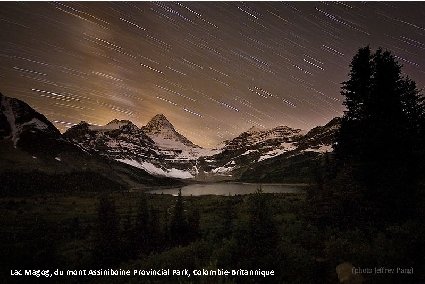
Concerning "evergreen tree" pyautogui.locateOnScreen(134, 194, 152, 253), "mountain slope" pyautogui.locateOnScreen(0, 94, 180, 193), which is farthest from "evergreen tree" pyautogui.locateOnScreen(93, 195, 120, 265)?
"mountain slope" pyautogui.locateOnScreen(0, 94, 180, 193)

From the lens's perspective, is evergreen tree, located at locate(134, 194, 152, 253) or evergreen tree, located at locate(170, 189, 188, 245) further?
evergreen tree, located at locate(134, 194, 152, 253)

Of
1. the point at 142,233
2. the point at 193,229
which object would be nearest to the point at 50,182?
the point at 142,233

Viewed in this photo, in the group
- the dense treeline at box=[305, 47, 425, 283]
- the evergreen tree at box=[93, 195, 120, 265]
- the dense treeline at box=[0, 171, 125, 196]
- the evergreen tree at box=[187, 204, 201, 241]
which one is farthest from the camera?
the dense treeline at box=[0, 171, 125, 196]

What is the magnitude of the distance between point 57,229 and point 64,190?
340 ft

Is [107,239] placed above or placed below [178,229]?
below

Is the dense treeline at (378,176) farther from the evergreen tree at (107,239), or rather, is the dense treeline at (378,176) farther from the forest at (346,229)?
the evergreen tree at (107,239)

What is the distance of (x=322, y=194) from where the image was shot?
733 inches

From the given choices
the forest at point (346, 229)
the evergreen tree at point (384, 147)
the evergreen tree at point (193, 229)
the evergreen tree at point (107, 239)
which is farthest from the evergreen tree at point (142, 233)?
the evergreen tree at point (384, 147)

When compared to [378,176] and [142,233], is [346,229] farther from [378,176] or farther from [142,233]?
[142,233]

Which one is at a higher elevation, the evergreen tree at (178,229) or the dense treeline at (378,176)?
the dense treeline at (378,176)

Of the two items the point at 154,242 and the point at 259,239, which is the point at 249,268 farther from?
the point at 154,242

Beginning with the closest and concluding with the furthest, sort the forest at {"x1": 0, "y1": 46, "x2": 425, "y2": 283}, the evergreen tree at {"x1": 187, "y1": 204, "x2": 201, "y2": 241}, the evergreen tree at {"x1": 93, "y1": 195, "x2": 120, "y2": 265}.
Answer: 1. the forest at {"x1": 0, "y1": 46, "x2": 425, "y2": 283}
2. the evergreen tree at {"x1": 93, "y1": 195, "x2": 120, "y2": 265}
3. the evergreen tree at {"x1": 187, "y1": 204, "x2": 201, "y2": 241}

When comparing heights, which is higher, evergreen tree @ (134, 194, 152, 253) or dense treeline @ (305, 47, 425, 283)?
dense treeline @ (305, 47, 425, 283)

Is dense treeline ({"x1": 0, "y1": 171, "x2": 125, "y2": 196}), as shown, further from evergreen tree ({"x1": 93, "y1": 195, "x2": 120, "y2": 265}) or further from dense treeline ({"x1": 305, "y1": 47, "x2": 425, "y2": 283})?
dense treeline ({"x1": 305, "y1": 47, "x2": 425, "y2": 283})
